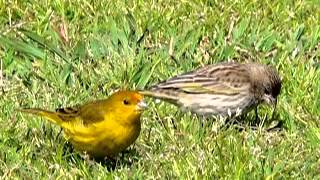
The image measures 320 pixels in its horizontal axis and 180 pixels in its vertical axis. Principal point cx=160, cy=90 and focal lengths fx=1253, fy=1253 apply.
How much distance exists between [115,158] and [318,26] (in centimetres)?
299

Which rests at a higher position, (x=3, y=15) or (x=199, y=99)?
(x=3, y=15)

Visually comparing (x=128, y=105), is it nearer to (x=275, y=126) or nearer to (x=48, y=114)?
(x=48, y=114)

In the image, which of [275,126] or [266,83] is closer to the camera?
[275,126]

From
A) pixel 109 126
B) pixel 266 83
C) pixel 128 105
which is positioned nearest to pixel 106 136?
pixel 109 126

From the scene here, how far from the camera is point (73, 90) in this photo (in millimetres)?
8789

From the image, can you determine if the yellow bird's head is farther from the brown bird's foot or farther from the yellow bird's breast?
the brown bird's foot

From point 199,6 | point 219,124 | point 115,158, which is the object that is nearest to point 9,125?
point 115,158

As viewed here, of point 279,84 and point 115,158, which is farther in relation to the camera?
point 279,84

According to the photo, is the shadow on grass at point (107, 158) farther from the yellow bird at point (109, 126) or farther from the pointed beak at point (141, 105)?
the pointed beak at point (141, 105)

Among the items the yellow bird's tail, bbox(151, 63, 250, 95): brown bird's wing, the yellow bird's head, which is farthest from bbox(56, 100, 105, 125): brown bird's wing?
bbox(151, 63, 250, 95): brown bird's wing

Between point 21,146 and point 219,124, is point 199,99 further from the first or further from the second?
point 21,146

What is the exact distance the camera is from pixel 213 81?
28.9ft

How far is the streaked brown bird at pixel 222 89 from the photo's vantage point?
337 inches

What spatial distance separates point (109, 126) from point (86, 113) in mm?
231
